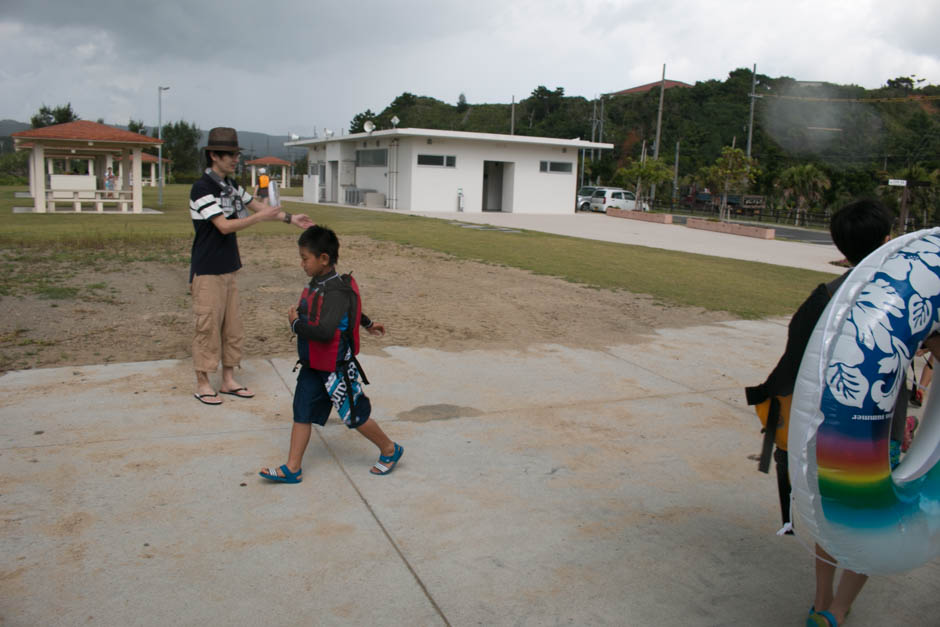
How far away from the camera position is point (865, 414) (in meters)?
2.15

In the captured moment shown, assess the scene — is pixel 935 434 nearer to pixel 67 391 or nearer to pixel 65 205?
pixel 67 391

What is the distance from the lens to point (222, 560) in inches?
115

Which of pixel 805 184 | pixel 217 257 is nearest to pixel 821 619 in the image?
pixel 217 257

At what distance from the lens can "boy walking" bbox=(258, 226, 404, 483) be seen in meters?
3.52

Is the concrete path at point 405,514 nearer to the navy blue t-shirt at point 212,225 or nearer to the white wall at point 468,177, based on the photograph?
the navy blue t-shirt at point 212,225

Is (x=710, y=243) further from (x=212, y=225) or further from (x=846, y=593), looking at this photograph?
(x=846, y=593)

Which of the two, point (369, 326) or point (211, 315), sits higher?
point (369, 326)

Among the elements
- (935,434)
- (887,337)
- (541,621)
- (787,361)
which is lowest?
(541,621)

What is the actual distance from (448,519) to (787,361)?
64.5 inches

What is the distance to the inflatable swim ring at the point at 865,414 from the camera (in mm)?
2148

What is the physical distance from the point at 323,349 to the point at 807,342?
2.15 m

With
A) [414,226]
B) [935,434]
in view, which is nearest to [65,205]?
[414,226]

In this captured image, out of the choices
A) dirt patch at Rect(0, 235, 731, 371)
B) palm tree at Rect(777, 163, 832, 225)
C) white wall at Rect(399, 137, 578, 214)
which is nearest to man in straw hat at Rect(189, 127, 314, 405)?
dirt patch at Rect(0, 235, 731, 371)

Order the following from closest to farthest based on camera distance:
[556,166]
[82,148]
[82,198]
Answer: [82,198] → [82,148] → [556,166]
